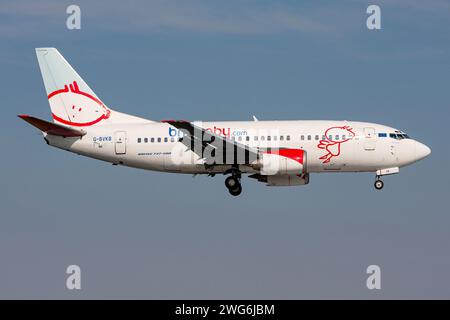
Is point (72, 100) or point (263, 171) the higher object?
point (72, 100)

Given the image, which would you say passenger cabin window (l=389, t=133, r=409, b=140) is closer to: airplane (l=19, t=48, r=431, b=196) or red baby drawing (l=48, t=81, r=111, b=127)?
airplane (l=19, t=48, r=431, b=196)

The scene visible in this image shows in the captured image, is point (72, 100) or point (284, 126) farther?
point (72, 100)

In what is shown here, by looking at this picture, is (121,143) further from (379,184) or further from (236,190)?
(379,184)

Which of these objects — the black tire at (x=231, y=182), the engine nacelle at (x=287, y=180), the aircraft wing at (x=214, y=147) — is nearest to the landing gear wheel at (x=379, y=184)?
the engine nacelle at (x=287, y=180)

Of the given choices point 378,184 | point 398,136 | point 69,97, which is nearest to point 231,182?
point 378,184

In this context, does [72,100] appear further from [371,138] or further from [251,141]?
[371,138]

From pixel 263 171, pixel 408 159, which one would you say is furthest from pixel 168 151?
pixel 408 159

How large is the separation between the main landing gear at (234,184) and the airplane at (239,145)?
0.24 ft

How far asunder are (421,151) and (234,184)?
44.3ft

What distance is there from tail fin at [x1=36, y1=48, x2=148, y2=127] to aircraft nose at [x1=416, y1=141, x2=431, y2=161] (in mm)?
20298

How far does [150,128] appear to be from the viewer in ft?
233

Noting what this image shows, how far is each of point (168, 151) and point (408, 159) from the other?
671 inches

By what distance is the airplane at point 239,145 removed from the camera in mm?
67938

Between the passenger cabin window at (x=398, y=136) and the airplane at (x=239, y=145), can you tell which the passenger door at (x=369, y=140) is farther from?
the passenger cabin window at (x=398, y=136)
